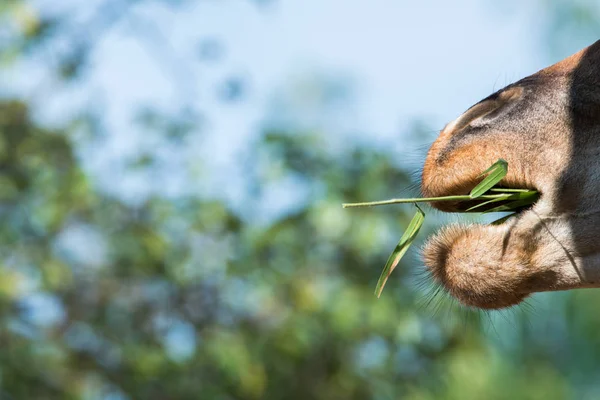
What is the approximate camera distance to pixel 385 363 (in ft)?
27.2

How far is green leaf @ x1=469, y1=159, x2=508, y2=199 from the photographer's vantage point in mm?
2586

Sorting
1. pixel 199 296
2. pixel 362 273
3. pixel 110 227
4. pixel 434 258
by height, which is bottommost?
pixel 434 258

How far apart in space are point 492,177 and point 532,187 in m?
0.18

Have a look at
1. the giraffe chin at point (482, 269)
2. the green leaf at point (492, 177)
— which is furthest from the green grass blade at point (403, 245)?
the green leaf at point (492, 177)

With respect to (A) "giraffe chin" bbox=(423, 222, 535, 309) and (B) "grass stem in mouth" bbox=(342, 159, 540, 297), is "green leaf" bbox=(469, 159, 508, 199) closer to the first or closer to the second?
(B) "grass stem in mouth" bbox=(342, 159, 540, 297)

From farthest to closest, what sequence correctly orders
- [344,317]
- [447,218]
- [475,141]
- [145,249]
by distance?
[145,249] < [344,317] < [447,218] < [475,141]

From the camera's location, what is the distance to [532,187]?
2.72 meters

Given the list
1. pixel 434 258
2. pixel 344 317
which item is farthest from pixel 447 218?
pixel 344 317

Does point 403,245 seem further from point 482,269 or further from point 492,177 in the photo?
point 492,177

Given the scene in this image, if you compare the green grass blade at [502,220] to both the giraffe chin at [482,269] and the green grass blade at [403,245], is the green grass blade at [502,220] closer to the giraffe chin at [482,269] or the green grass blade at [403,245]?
the giraffe chin at [482,269]

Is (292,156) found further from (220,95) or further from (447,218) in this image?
(447,218)

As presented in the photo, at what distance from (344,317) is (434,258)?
510cm

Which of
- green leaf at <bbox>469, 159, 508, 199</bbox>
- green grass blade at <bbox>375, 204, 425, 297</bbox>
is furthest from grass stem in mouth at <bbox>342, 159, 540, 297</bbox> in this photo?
green grass blade at <bbox>375, 204, 425, 297</bbox>

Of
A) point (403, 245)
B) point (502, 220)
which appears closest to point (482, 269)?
point (502, 220)
